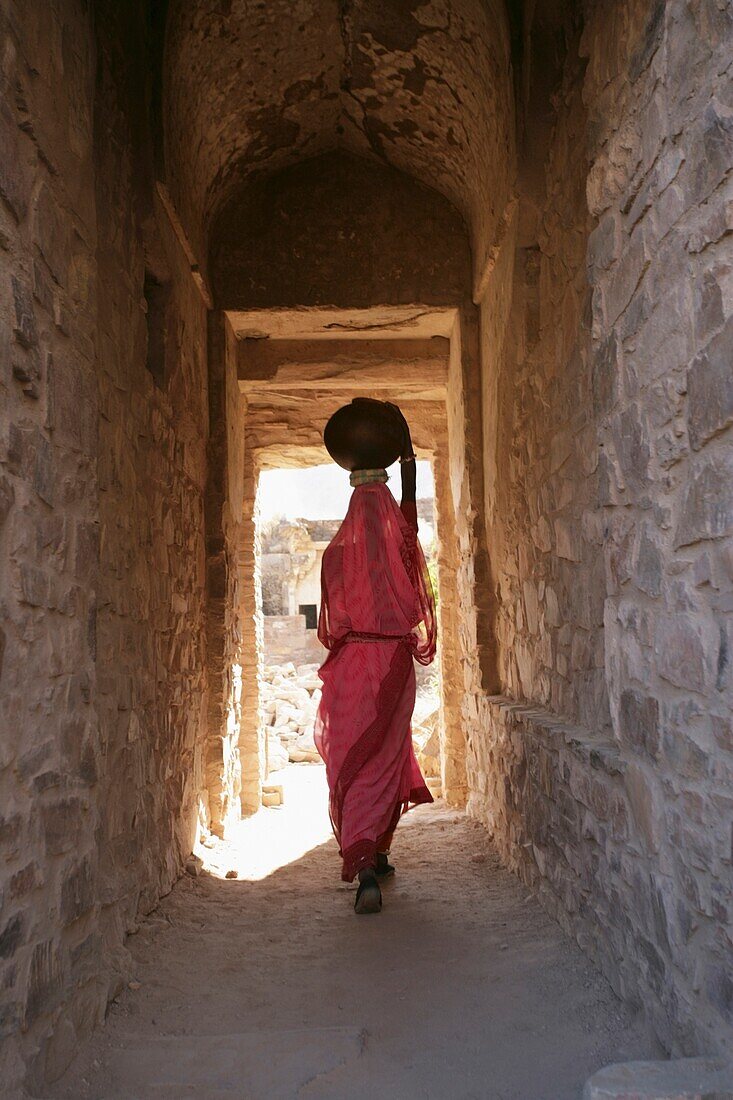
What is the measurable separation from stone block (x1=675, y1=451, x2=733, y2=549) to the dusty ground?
1.12 meters

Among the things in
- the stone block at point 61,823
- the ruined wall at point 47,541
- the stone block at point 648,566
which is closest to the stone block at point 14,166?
the ruined wall at point 47,541

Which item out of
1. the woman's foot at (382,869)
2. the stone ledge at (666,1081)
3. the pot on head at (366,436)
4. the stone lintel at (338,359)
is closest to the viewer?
the stone ledge at (666,1081)

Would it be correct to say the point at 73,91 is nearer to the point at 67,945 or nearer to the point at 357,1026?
the point at 67,945

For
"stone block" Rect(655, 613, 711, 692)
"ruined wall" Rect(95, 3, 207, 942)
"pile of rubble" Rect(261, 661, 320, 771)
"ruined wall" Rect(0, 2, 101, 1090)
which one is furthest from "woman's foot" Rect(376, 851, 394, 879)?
"pile of rubble" Rect(261, 661, 320, 771)

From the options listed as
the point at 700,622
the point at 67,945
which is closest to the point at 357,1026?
the point at 67,945

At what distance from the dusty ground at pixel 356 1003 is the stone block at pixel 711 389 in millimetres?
1308

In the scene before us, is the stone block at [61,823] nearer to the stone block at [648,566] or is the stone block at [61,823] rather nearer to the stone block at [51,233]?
the stone block at [51,233]

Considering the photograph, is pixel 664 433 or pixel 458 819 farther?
pixel 458 819

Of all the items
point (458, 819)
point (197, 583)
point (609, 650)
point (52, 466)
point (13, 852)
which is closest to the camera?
point (13, 852)

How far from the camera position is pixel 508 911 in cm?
330

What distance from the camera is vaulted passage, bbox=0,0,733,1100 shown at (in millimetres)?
1790

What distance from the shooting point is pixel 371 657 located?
3861 millimetres

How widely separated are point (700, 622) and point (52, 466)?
142cm

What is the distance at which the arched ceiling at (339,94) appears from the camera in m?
3.94
